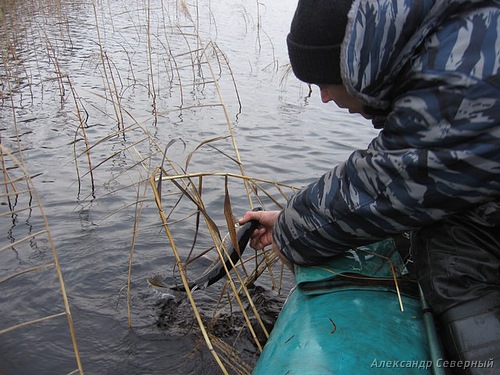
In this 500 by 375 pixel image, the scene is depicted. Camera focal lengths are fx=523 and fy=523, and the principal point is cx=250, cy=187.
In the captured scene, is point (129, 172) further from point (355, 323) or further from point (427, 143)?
point (427, 143)

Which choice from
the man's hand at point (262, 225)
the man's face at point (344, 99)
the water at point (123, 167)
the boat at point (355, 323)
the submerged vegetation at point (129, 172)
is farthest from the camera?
the water at point (123, 167)

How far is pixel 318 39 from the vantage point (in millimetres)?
1645

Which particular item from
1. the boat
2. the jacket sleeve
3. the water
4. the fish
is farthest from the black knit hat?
the water

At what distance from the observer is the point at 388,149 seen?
1.59 metres

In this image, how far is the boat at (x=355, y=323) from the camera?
157cm

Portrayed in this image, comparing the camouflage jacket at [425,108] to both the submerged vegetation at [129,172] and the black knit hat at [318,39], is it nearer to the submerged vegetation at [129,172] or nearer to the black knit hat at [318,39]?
the black knit hat at [318,39]

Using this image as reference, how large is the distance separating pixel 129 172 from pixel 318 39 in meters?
4.18

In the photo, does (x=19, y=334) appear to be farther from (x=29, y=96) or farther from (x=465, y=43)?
(x=29, y=96)

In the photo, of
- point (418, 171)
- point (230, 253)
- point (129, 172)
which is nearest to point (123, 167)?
point (129, 172)

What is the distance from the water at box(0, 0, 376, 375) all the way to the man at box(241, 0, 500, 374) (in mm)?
1175

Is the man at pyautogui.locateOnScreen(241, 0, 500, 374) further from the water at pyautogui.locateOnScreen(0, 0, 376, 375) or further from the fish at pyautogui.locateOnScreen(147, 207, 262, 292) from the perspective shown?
the water at pyautogui.locateOnScreen(0, 0, 376, 375)

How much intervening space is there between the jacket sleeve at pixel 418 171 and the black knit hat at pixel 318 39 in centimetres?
27

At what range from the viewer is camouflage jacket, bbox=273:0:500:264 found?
1381 mm

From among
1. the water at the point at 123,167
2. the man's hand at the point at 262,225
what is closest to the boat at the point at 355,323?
the man's hand at the point at 262,225
